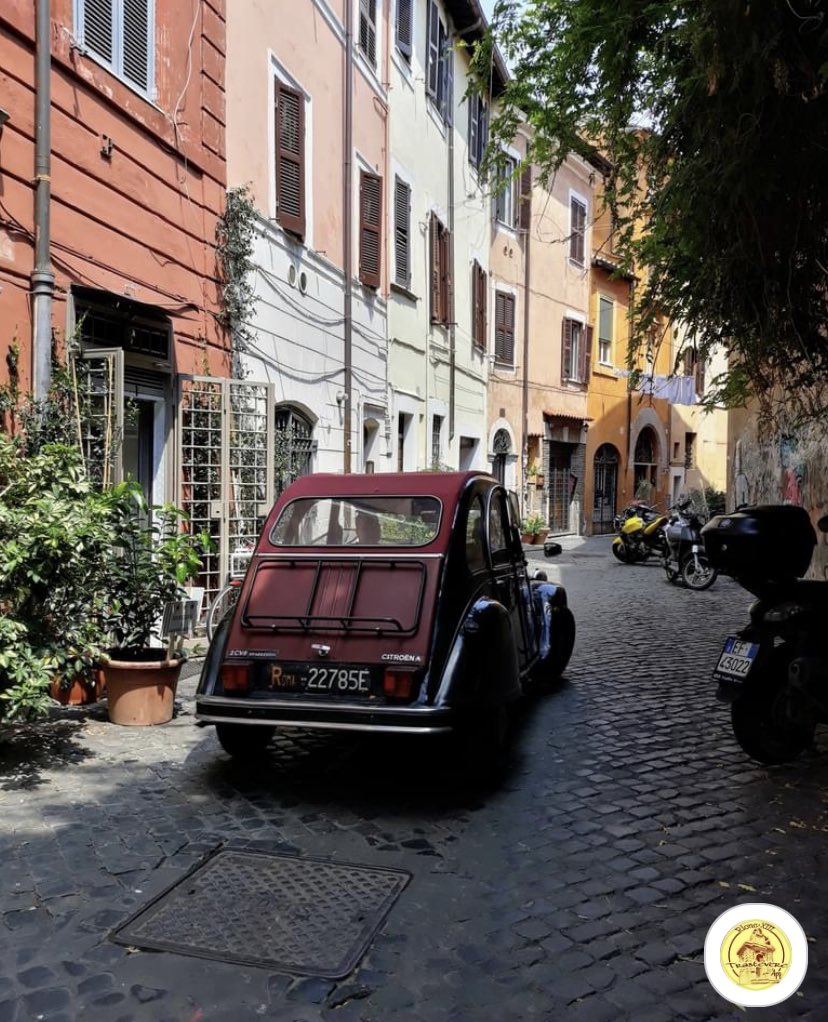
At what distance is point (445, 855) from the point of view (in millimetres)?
3887

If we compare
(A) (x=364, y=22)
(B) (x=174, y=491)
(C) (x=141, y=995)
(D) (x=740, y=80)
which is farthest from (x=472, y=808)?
(A) (x=364, y=22)

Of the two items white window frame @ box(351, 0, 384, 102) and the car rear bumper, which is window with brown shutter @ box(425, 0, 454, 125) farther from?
the car rear bumper

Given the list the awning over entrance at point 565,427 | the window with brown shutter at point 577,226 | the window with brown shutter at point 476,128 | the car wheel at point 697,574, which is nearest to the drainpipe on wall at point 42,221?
the car wheel at point 697,574

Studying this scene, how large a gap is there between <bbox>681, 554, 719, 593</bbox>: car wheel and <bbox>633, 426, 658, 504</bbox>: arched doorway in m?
14.8

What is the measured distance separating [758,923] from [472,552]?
2.53 metres

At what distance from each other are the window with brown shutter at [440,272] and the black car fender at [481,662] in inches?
523

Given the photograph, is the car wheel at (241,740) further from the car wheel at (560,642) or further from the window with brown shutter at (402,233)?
the window with brown shutter at (402,233)

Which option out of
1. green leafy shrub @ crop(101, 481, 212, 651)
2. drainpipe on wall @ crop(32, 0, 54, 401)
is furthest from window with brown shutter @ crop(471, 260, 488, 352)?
green leafy shrub @ crop(101, 481, 212, 651)

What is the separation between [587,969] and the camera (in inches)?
118

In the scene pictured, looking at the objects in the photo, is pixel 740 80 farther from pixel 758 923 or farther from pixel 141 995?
pixel 141 995

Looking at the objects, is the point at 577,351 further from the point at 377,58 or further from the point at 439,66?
the point at 377,58

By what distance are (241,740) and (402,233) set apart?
12.4m

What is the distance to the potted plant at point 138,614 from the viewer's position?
5.80 meters

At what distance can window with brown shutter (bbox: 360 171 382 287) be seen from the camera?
45.5 ft
